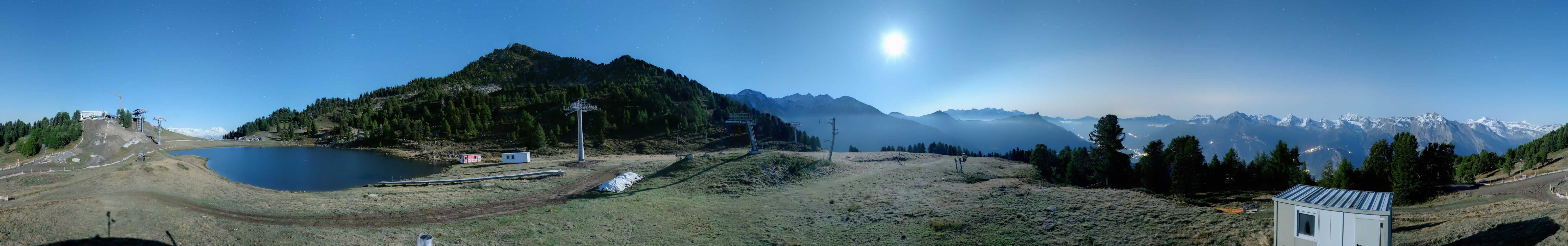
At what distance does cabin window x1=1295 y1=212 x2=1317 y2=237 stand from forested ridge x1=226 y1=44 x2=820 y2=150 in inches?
2219

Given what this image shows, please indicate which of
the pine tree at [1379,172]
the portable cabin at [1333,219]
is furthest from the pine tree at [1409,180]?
the portable cabin at [1333,219]

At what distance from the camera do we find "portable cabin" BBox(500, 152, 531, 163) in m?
44.6

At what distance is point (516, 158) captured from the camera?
4466 centimetres

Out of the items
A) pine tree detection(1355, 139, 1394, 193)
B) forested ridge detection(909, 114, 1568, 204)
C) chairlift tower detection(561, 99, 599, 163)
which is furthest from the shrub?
chairlift tower detection(561, 99, 599, 163)

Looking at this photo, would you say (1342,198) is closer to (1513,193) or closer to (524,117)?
(1513,193)

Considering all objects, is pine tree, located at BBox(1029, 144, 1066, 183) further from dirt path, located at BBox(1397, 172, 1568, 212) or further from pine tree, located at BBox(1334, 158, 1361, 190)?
dirt path, located at BBox(1397, 172, 1568, 212)

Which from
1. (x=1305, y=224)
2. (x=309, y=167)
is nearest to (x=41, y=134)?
(x=309, y=167)

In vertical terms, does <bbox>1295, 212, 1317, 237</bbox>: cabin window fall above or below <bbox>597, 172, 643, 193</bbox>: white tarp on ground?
above

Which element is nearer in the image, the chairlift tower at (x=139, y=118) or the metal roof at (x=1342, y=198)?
the metal roof at (x=1342, y=198)

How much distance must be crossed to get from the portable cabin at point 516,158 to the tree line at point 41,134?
2263 cm

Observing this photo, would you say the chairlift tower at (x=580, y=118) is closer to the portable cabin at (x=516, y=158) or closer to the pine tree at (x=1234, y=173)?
the portable cabin at (x=516, y=158)

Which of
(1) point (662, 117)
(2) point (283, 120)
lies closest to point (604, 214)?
(1) point (662, 117)

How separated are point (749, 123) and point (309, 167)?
4264 cm

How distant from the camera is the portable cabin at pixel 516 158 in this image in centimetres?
4459
